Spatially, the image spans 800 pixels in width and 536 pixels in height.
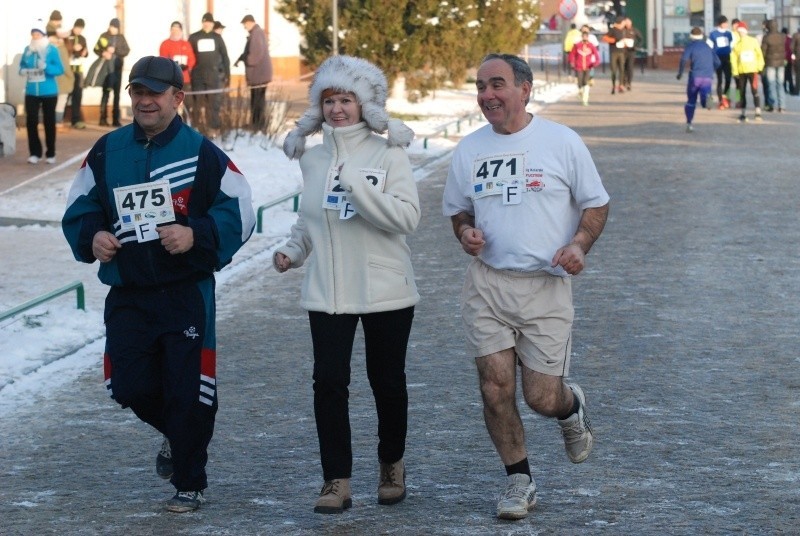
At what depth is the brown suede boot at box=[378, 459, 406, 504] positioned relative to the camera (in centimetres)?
630

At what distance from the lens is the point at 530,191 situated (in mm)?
6082

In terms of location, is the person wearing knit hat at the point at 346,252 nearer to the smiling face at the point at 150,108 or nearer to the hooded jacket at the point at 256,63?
the smiling face at the point at 150,108

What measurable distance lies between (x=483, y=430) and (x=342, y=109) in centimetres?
206

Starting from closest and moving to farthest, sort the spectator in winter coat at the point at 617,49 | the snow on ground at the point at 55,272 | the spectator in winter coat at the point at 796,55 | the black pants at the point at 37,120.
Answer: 1. the snow on ground at the point at 55,272
2. the black pants at the point at 37,120
3. the spectator in winter coat at the point at 796,55
4. the spectator in winter coat at the point at 617,49

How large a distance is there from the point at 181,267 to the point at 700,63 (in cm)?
2252

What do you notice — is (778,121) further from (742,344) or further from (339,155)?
(339,155)

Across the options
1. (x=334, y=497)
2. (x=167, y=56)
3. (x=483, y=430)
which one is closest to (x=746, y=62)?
(x=167, y=56)

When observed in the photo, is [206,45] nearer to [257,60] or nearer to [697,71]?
[257,60]

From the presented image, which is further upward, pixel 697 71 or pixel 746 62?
pixel 746 62

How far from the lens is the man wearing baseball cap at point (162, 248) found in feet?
20.1

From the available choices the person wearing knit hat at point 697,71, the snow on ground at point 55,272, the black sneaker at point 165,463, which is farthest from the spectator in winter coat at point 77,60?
the black sneaker at point 165,463

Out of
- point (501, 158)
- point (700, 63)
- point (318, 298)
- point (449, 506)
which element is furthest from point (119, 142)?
point (700, 63)

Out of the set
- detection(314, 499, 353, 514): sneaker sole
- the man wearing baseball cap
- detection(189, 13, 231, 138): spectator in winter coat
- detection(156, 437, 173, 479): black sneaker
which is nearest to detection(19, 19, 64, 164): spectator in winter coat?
detection(189, 13, 231, 138): spectator in winter coat

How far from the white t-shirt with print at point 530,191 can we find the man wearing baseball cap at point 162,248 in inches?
37.1
